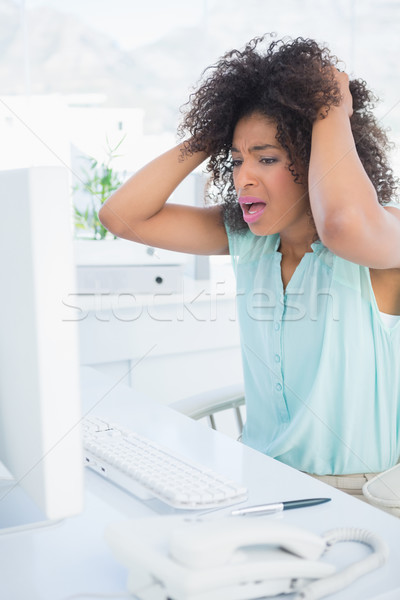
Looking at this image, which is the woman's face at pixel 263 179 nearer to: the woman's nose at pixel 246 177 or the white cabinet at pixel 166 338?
the woman's nose at pixel 246 177

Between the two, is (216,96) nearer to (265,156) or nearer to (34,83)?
(265,156)

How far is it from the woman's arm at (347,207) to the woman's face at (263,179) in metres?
0.11

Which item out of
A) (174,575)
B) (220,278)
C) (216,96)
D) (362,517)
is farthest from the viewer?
(220,278)

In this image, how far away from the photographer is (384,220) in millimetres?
1140

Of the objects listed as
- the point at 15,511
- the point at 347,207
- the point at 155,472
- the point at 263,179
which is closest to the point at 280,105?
the point at 263,179

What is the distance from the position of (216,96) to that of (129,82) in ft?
8.00

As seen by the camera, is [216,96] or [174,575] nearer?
[174,575]

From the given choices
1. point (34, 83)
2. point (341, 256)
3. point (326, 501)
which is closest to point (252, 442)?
point (341, 256)

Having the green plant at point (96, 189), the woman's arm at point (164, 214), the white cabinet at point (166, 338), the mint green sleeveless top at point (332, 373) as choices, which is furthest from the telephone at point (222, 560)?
the green plant at point (96, 189)

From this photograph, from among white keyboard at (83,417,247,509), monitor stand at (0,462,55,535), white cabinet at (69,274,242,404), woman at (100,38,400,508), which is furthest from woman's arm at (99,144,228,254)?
monitor stand at (0,462,55,535)

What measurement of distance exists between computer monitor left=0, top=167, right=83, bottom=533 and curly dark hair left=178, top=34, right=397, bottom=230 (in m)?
0.75

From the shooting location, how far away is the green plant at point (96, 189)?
219cm

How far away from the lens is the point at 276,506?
0.77 m

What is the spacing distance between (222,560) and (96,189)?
6.00 ft
